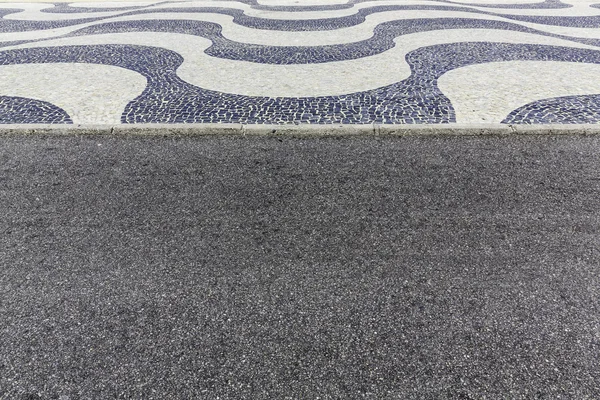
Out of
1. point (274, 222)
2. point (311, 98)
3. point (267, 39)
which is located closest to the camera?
point (274, 222)

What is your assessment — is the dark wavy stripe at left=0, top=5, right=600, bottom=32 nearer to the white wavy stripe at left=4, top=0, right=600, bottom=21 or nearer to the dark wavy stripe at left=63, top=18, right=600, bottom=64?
the white wavy stripe at left=4, top=0, right=600, bottom=21

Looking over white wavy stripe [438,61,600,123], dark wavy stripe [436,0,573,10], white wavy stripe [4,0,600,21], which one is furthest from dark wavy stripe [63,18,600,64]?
dark wavy stripe [436,0,573,10]

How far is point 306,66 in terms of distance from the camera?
8.64 meters

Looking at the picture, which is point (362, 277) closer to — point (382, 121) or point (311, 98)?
point (382, 121)

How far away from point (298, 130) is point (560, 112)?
3477 millimetres

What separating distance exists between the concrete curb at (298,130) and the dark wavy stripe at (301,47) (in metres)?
3.50

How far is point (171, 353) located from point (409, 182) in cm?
283

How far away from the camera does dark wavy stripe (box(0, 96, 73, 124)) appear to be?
6273 mm

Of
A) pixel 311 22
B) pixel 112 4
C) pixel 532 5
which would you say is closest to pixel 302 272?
pixel 311 22

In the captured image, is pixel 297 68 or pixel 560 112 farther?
pixel 297 68

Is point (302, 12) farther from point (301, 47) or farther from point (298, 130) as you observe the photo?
point (298, 130)

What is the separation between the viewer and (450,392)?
2602 mm

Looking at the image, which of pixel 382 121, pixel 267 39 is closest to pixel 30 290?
pixel 382 121

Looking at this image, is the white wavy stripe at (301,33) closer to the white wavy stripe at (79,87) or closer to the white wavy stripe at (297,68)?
the white wavy stripe at (297,68)
